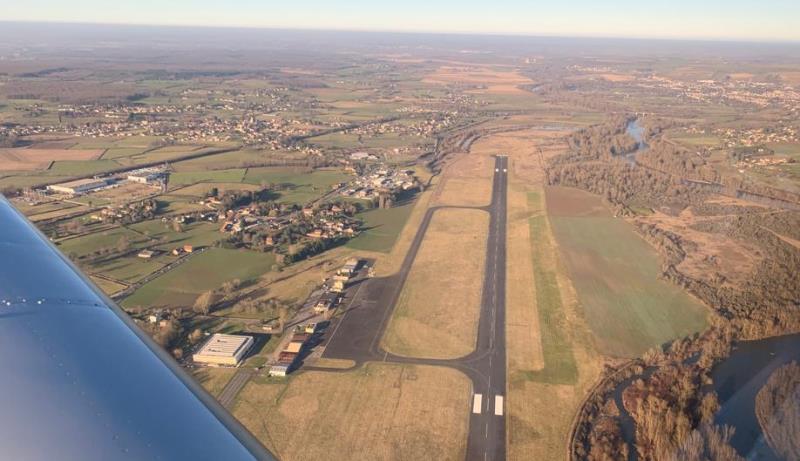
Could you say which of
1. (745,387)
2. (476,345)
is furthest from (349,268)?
(745,387)

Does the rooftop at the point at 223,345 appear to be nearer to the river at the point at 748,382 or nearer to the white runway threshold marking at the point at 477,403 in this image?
the white runway threshold marking at the point at 477,403

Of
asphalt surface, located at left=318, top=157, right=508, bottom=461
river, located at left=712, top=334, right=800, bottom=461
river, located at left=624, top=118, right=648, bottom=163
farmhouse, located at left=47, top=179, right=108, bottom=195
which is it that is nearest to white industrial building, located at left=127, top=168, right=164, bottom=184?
farmhouse, located at left=47, top=179, right=108, bottom=195

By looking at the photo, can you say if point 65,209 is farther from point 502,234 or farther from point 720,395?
point 720,395

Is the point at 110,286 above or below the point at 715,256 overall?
below

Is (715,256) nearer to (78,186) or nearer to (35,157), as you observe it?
(78,186)

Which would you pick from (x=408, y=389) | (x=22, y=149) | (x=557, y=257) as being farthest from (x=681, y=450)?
(x=22, y=149)

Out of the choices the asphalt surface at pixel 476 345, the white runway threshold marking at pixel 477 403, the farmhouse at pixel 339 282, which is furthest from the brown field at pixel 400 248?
the white runway threshold marking at pixel 477 403
